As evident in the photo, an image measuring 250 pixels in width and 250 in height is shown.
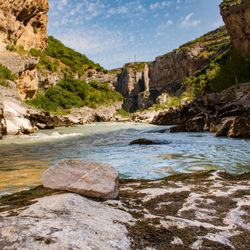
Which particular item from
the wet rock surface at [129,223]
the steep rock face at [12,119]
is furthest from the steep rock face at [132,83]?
the wet rock surface at [129,223]

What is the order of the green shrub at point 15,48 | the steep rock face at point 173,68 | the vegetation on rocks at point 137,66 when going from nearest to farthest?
1. the green shrub at point 15,48
2. the steep rock face at point 173,68
3. the vegetation on rocks at point 137,66

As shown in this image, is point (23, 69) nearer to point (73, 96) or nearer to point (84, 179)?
point (73, 96)

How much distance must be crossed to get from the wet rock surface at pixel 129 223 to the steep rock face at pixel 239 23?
59.8 m

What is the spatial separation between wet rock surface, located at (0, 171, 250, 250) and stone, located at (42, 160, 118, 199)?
0.57ft

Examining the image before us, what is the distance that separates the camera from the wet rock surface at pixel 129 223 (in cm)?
280

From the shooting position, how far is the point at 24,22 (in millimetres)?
62250

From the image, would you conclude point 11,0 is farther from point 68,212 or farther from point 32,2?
point 68,212

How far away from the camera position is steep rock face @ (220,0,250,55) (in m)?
58.1

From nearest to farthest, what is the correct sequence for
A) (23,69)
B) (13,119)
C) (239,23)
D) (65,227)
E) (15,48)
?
1. (65,227)
2. (13,119)
3. (23,69)
4. (15,48)
5. (239,23)

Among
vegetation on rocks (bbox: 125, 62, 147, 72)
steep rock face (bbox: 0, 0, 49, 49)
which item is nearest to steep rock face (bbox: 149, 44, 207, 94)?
vegetation on rocks (bbox: 125, 62, 147, 72)

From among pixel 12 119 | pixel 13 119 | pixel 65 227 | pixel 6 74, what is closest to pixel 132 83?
pixel 6 74

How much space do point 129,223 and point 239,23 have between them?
6362 cm

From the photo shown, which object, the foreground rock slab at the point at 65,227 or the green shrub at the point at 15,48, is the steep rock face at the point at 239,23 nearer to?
the green shrub at the point at 15,48

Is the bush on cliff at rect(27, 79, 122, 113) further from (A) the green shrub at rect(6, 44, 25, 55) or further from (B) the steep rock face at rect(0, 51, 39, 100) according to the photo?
(A) the green shrub at rect(6, 44, 25, 55)
